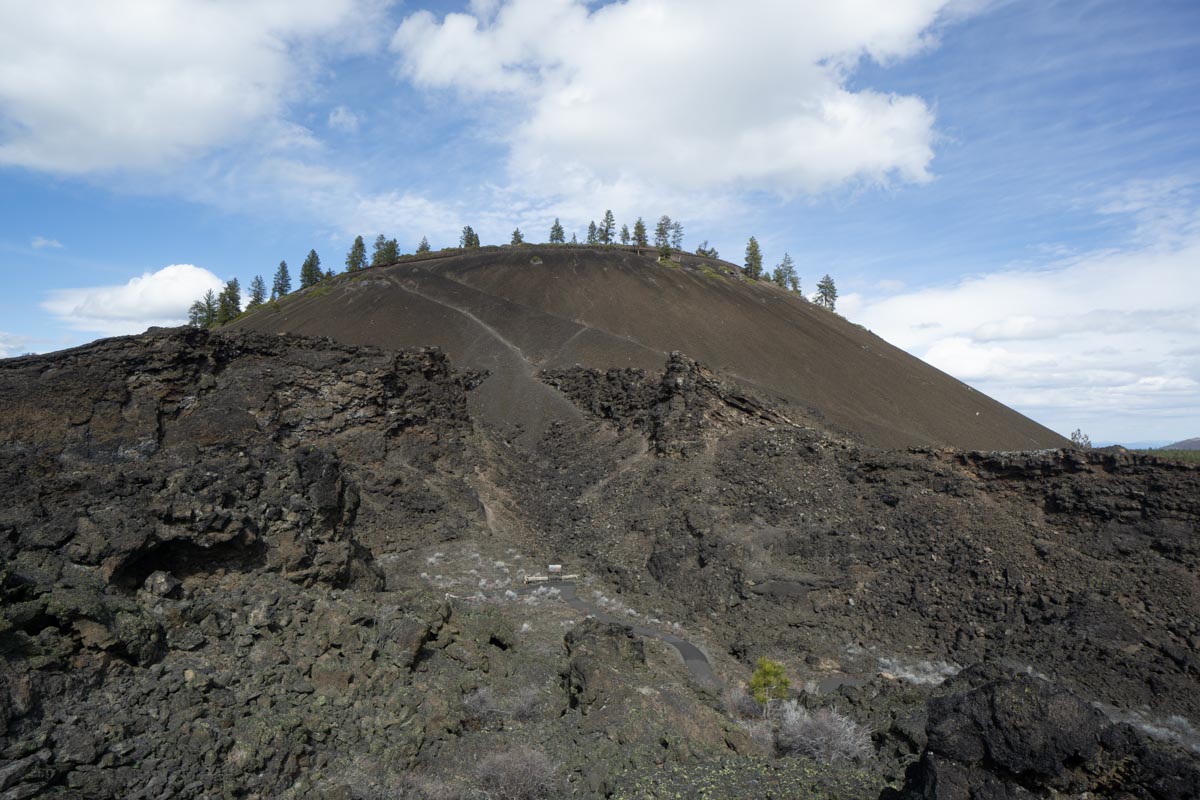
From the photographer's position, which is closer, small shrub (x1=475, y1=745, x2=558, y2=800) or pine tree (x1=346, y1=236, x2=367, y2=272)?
small shrub (x1=475, y1=745, x2=558, y2=800)

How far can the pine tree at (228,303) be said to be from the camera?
64500mm

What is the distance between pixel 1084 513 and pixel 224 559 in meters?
19.0

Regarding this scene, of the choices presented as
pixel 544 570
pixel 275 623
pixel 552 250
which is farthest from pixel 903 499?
pixel 552 250

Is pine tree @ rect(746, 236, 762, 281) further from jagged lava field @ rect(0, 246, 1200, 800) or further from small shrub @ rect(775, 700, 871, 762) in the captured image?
small shrub @ rect(775, 700, 871, 762)

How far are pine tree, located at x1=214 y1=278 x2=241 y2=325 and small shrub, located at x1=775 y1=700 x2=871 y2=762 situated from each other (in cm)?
6650

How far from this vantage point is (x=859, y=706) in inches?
459

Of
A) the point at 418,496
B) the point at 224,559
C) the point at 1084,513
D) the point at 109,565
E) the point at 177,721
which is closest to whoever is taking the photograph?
the point at 177,721

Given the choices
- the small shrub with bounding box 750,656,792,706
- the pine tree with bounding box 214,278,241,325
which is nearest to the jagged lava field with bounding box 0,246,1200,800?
the small shrub with bounding box 750,656,792,706

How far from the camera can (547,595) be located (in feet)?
59.5

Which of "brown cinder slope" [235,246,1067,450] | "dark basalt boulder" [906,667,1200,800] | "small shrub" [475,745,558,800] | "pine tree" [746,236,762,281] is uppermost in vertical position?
"pine tree" [746,236,762,281]

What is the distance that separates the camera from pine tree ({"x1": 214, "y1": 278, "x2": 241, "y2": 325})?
64.5 meters

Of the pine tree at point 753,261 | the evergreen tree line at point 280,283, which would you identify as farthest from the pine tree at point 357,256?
the pine tree at point 753,261

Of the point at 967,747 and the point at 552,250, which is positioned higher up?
the point at 552,250

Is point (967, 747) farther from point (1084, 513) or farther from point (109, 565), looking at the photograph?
point (1084, 513)
